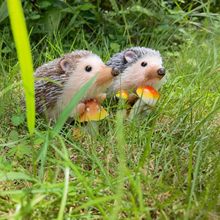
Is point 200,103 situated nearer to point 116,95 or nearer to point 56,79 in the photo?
point 116,95

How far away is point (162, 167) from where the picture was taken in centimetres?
153

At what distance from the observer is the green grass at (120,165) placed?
121 centimetres

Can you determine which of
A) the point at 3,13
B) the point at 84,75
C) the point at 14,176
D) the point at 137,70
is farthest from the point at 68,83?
the point at 3,13

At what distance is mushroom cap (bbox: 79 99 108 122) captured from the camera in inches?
70.9

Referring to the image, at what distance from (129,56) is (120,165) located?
1046mm

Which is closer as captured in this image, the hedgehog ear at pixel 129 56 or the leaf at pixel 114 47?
the hedgehog ear at pixel 129 56

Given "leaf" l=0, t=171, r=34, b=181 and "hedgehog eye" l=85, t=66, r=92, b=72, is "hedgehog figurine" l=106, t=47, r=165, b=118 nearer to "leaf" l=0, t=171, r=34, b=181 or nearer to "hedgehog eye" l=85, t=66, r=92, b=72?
"hedgehog eye" l=85, t=66, r=92, b=72

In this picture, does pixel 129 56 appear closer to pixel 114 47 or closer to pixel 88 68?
pixel 88 68

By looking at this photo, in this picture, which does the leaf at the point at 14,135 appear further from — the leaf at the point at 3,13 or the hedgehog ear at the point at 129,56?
the leaf at the point at 3,13

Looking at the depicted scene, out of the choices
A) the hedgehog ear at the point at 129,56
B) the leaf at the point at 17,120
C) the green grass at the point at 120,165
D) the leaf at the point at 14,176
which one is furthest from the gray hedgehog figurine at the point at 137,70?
the leaf at the point at 14,176

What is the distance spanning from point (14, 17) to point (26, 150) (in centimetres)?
53

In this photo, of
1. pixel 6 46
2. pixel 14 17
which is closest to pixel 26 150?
pixel 14 17

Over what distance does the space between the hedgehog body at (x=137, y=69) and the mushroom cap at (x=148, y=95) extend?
0.19ft

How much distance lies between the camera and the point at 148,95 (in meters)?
1.92
